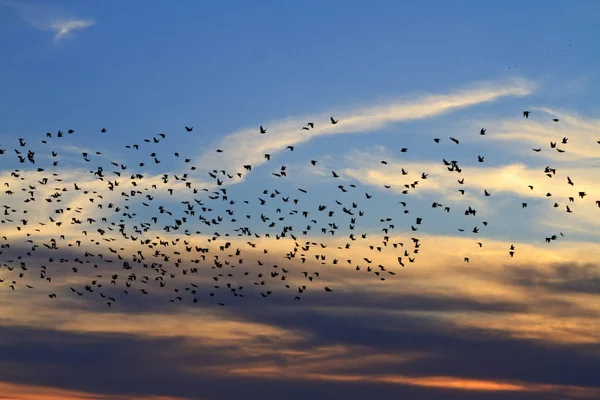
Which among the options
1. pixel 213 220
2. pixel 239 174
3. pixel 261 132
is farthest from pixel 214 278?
pixel 261 132

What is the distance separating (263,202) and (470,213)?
74.3 ft

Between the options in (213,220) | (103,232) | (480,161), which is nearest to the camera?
(480,161)

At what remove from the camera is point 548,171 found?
9512cm

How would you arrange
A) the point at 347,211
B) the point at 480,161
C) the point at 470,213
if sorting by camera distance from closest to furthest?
the point at 480,161
the point at 470,213
the point at 347,211

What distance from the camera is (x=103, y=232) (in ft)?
380

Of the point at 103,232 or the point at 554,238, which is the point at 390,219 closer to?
the point at 554,238

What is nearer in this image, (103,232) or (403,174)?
(403,174)

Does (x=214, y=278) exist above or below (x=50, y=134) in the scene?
below

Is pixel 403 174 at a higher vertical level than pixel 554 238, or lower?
higher

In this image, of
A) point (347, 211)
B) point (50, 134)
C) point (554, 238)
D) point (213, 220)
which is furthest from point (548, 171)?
point (50, 134)

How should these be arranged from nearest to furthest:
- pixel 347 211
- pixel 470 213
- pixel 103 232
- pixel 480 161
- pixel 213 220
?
pixel 480 161
pixel 470 213
pixel 347 211
pixel 213 220
pixel 103 232

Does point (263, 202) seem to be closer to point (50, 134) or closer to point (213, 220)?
point (213, 220)

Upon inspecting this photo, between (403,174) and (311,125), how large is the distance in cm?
1069

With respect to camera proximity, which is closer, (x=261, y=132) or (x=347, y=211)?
(x=261, y=132)
